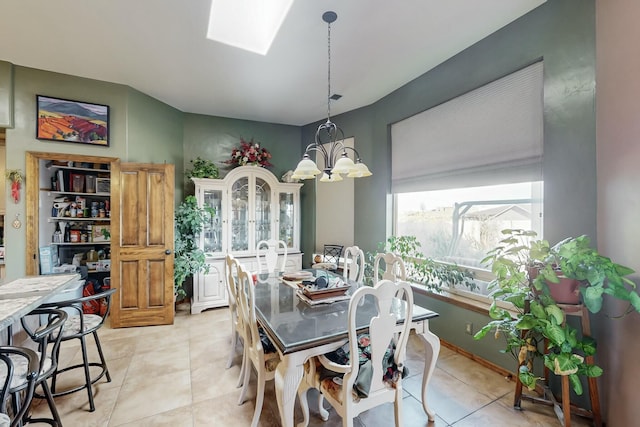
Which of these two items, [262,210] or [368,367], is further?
[262,210]

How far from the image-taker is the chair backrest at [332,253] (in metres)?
4.10

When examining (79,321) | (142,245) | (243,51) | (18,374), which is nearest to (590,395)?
(18,374)

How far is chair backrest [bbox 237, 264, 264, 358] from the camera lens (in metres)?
1.76

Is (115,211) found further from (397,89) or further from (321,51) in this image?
(397,89)

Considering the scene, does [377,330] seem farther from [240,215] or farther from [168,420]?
[240,215]

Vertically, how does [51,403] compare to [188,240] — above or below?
below

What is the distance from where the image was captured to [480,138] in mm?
2527

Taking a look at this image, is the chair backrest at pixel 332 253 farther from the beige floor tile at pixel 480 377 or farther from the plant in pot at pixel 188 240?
the beige floor tile at pixel 480 377

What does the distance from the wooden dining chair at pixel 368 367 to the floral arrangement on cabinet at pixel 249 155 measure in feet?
10.7

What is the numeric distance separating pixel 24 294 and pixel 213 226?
2411 millimetres

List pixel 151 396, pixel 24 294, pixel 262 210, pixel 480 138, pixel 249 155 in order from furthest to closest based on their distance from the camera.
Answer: pixel 262 210
pixel 249 155
pixel 480 138
pixel 151 396
pixel 24 294

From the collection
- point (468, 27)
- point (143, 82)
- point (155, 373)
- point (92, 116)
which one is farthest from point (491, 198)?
point (92, 116)

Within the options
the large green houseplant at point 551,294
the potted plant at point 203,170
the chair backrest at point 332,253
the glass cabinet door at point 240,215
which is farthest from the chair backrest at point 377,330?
the potted plant at point 203,170

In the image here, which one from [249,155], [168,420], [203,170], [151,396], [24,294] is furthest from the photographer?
[249,155]
